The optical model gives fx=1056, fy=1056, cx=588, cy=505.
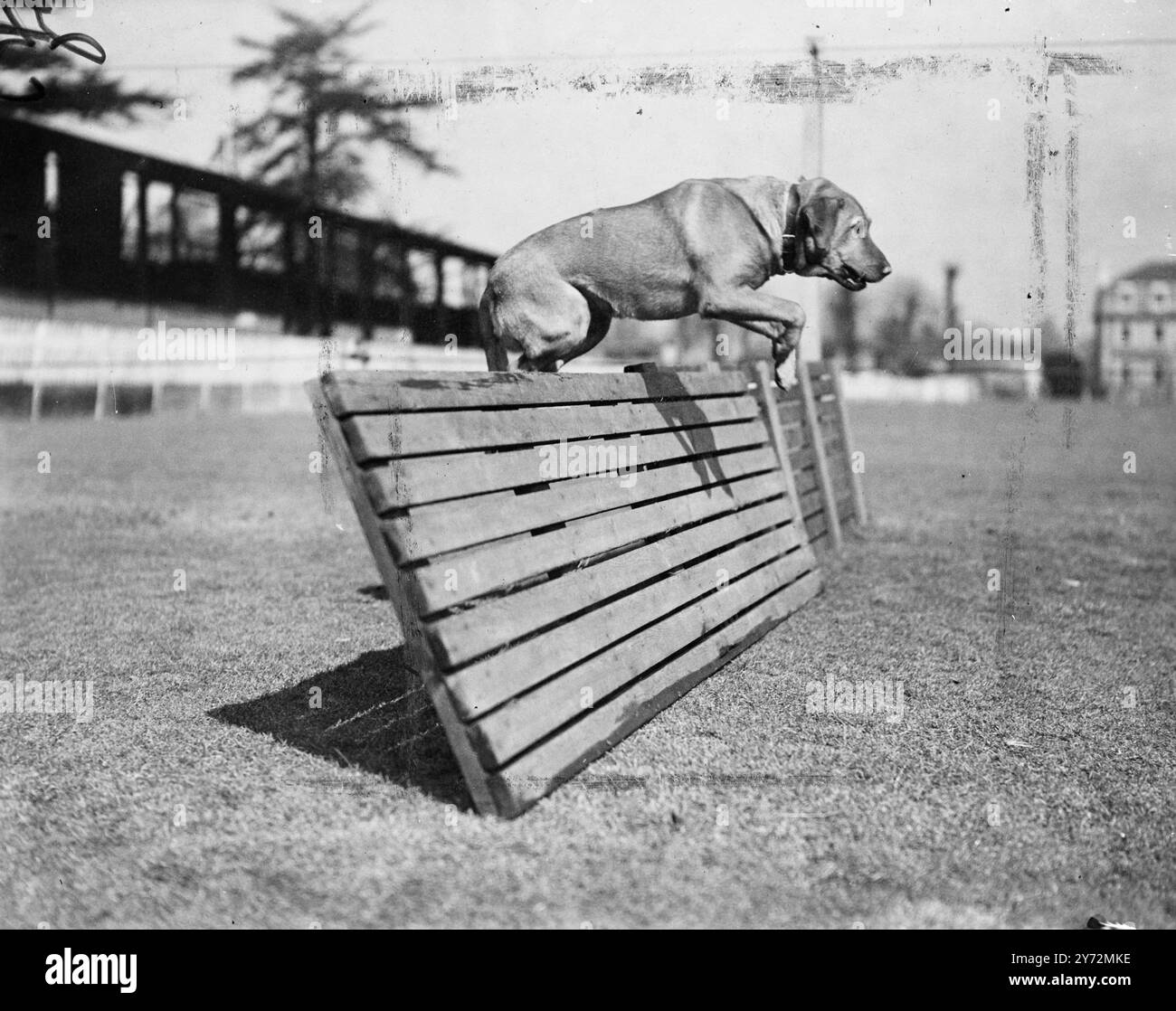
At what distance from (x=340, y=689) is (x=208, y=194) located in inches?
651

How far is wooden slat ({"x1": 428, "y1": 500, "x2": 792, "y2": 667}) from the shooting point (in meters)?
3.21

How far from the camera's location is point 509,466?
3771mm

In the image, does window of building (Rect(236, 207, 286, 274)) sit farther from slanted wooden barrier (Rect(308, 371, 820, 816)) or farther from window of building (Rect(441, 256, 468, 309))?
slanted wooden barrier (Rect(308, 371, 820, 816))

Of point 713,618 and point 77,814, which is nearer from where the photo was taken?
point 77,814

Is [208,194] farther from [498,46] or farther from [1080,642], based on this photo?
[1080,642]

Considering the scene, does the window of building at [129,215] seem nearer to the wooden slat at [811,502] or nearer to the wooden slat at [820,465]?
the wooden slat at [820,465]

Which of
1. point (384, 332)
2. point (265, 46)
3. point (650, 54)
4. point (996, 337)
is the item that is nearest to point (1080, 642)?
point (996, 337)

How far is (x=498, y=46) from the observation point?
17.9 feet

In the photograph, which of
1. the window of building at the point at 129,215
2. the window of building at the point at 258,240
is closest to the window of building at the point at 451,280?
the window of building at the point at 258,240

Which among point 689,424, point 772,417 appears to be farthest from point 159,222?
point 689,424
